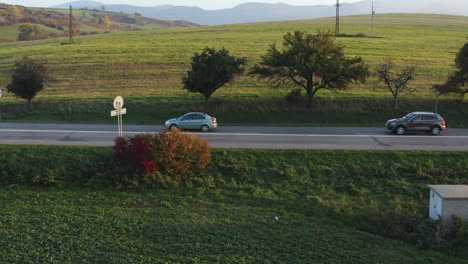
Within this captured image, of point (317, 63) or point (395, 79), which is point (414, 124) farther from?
point (395, 79)

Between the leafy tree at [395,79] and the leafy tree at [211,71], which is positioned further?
the leafy tree at [395,79]

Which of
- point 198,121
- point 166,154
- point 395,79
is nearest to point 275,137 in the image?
point 198,121

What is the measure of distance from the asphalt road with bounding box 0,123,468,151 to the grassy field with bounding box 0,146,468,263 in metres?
1.78

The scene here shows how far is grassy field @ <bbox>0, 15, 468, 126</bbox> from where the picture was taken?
34.0 metres

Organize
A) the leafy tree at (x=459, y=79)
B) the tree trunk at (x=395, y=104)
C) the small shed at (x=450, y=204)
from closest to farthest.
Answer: the small shed at (x=450, y=204), the leafy tree at (x=459, y=79), the tree trunk at (x=395, y=104)

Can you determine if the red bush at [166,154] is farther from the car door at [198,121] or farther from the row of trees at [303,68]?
the row of trees at [303,68]

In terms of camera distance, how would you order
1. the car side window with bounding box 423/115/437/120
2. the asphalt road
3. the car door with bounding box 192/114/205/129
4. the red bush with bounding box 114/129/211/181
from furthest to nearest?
the car door with bounding box 192/114/205/129 < the car side window with bounding box 423/115/437/120 < the asphalt road < the red bush with bounding box 114/129/211/181

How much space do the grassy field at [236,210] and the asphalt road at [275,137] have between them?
1.78 meters

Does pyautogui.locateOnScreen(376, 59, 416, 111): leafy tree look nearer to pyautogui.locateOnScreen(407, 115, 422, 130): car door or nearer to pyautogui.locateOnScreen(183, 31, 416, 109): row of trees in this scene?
pyautogui.locateOnScreen(183, 31, 416, 109): row of trees

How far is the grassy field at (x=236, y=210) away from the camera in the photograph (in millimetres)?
11258

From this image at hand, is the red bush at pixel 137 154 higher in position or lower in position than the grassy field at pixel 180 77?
lower

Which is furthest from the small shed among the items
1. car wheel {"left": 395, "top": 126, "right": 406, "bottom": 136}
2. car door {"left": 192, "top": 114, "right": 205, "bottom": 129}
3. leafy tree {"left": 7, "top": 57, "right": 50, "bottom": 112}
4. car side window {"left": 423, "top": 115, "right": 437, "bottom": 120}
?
leafy tree {"left": 7, "top": 57, "right": 50, "bottom": 112}

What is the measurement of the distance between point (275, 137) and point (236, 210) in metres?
10.1

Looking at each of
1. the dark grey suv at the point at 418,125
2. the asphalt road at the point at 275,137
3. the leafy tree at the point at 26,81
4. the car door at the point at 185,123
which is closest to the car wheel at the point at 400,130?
the dark grey suv at the point at 418,125
